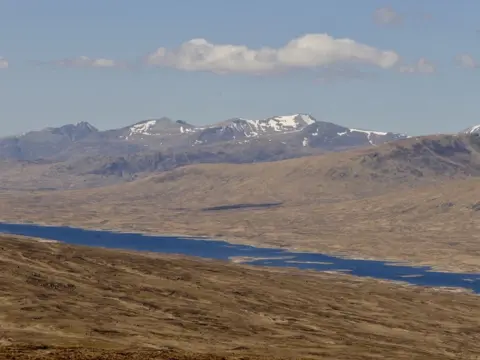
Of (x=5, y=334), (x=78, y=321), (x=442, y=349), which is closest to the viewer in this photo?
(x=5, y=334)

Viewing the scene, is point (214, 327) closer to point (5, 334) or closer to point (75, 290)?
point (75, 290)

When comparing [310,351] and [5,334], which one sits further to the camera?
[310,351]

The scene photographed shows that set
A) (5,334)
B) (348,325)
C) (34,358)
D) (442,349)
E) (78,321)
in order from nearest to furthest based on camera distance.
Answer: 1. (34,358)
2. (5,334)
3. (78,321)
4. (442,349)
5. (348,325)

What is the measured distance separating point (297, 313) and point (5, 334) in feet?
270

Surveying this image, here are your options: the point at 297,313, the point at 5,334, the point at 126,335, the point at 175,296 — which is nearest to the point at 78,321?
the point at 126,335

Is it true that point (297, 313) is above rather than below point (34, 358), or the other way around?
below

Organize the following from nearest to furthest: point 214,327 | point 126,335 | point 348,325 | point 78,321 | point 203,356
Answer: point 203,356 → point 126,335 → point 78,321 → point 214,327 → point 348,325

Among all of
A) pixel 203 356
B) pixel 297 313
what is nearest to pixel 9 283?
pixel 297 313

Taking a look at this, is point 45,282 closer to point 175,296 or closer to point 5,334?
point 175,296

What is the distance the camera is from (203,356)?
106938 millimetres

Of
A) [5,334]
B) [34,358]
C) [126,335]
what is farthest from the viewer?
[126,335]

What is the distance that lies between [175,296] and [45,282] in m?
27.4

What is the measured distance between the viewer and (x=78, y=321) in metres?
151

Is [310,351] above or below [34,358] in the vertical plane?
below
